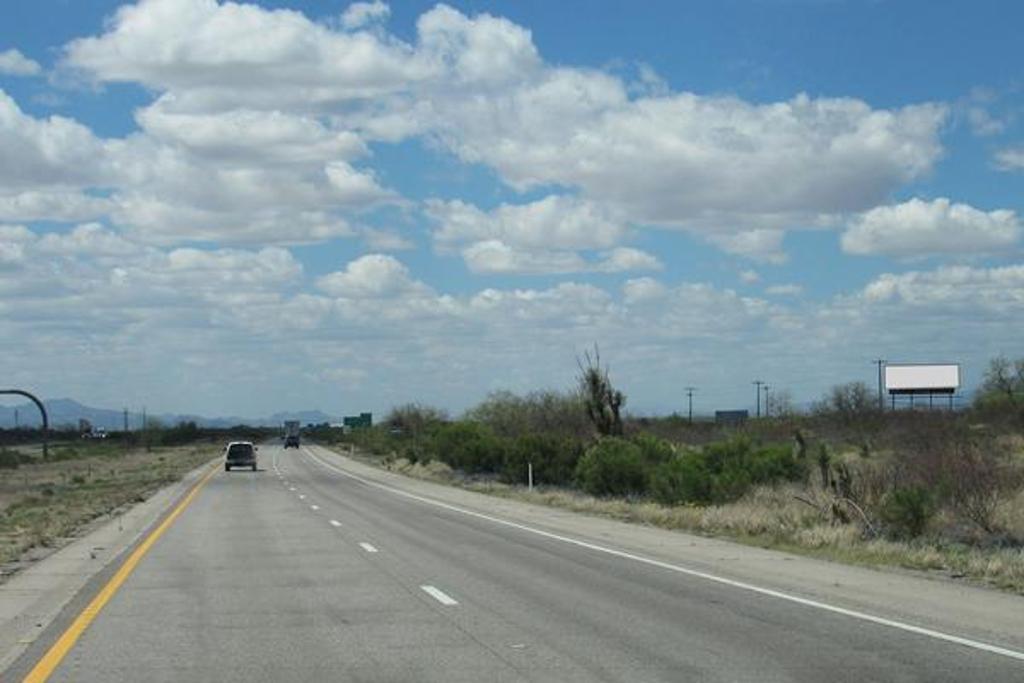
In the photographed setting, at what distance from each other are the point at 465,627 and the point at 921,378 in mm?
100126

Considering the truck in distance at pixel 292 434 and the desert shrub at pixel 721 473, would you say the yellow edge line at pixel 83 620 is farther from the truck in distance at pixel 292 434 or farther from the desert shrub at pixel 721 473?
the truck in distance at pixel 292 434

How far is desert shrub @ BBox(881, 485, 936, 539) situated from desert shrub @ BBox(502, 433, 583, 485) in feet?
83.8

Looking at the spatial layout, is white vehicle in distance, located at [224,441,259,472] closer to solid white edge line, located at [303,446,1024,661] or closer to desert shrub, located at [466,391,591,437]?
desert shrub, located at [466,391,591,437]

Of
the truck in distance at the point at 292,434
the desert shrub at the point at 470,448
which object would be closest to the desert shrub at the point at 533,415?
the desert shrub at the point at 470,448

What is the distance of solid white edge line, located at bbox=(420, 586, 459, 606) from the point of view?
14648mm

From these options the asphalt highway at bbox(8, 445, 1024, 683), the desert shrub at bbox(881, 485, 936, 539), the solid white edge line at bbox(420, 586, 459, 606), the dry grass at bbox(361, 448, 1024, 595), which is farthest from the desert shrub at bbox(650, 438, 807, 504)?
the solid white edge line at bbox(420, 586, 459, 606)

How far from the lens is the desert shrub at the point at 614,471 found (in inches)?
1585

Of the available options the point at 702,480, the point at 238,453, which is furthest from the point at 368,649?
the point at 238,453

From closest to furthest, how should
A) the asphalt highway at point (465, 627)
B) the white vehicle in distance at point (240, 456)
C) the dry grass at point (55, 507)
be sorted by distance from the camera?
the asphalt highway at point (465, 627) → the dry grass at point (55, 507) → the white vehicle in distance at point (240, 456)

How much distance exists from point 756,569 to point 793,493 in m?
11.8

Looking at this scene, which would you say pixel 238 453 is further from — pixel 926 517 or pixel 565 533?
pixel 926 517

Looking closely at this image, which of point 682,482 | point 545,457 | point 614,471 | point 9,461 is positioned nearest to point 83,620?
point 682,482

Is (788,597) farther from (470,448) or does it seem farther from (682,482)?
(470,448)

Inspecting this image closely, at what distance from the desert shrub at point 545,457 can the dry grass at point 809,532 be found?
31.0 feet
